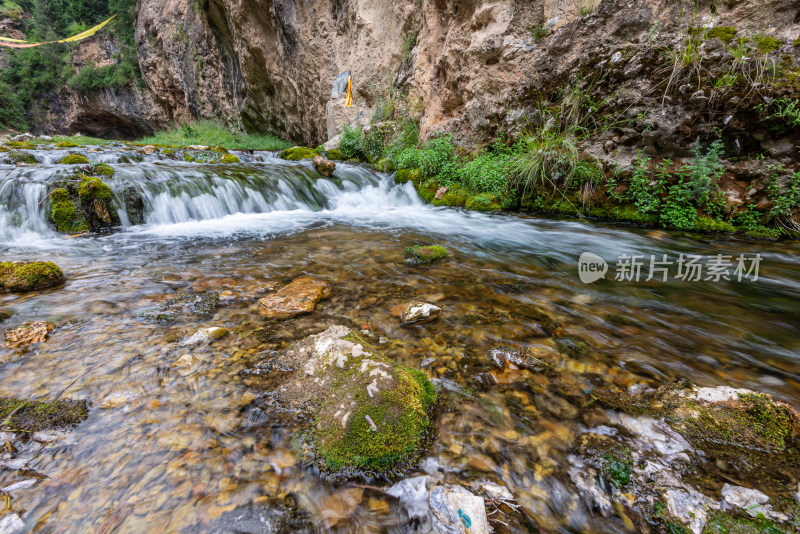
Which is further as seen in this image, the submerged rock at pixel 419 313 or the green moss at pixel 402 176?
the green moss at pixel 402 176

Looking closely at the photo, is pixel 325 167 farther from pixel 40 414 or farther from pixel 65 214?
pixel 40 414

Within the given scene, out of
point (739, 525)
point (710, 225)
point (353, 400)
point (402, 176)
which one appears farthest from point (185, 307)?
point (710, 225)

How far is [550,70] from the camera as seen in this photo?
588 cm

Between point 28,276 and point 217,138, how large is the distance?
742 inches

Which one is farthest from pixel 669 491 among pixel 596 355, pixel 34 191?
pixel 34 191

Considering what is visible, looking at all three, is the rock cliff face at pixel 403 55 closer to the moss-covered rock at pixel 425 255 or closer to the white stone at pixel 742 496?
the moss-covered rock at pixel 425 255

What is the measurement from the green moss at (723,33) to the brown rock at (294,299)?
6.58 m

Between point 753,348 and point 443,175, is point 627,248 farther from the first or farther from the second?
point 443,175

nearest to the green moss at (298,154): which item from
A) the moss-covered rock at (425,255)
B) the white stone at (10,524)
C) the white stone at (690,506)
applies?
the moss-covered rock at (425,255)

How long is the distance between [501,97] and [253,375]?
727 centimetres

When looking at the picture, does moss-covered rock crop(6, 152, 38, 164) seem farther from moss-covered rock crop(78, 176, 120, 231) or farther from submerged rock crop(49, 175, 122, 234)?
moss-covered rock crop(78, 176, 120, 231)

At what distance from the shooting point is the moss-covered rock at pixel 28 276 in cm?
259

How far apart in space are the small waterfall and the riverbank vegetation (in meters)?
9.59

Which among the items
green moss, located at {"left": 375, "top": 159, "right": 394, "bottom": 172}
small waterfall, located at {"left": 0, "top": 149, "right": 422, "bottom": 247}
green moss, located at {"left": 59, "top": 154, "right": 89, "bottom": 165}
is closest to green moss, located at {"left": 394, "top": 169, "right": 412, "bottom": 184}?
small waterfall, located at {"left": 0, "top": 149, "right": 422, "bottom": 247}
